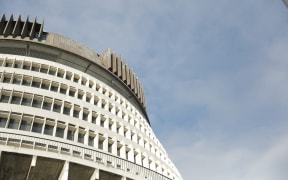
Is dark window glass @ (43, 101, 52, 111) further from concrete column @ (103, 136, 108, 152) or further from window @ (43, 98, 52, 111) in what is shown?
concrete column @ (103, 136, 108, 152)

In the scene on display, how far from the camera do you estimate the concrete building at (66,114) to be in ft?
76.0

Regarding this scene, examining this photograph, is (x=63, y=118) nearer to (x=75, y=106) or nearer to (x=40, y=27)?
(x=75, y=106)

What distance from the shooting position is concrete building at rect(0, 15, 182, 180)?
23.2m

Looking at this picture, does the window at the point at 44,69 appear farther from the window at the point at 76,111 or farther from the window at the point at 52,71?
the window at the point at 76,111

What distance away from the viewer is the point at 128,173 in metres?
25.8

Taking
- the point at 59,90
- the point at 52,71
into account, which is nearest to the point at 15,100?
the point at 59,90

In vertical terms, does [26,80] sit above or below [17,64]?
below

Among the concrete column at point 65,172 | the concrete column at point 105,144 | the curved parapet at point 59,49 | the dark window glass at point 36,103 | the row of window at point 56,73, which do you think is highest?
the curved parapet at point 59,49

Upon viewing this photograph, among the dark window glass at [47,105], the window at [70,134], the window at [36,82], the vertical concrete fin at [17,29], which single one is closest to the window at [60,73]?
the window at [36,82]

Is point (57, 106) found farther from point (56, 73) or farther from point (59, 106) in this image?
point (56, 73)

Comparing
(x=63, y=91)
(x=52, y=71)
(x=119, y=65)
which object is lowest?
(x=63, y=91)

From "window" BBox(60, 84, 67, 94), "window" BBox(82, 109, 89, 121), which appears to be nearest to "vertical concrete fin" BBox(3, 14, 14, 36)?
"window" BBox(60, 84, 67, 94)

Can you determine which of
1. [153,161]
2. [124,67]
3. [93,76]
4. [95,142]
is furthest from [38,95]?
[124,67]

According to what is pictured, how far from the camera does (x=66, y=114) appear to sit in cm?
3098
